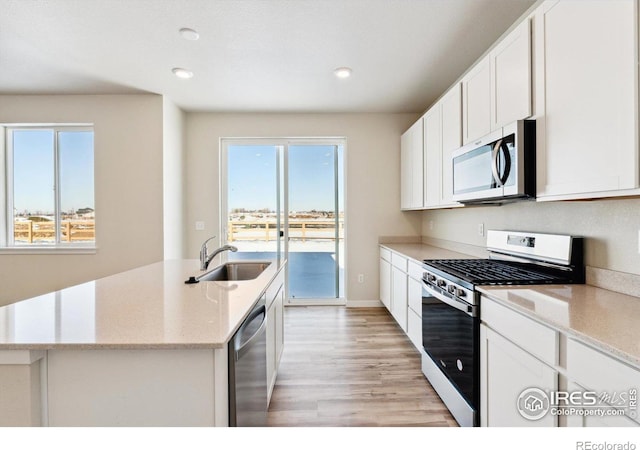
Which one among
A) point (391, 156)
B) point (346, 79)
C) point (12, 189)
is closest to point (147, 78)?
point (346, 79)

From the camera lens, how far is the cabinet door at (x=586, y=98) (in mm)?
1151

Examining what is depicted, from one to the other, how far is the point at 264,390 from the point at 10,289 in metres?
4.01

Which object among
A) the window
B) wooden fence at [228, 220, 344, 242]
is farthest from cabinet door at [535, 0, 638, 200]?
the window

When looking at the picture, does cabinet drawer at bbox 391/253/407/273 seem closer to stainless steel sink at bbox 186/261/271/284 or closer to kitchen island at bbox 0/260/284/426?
stainless steel sink at bbox 186/261/271/284

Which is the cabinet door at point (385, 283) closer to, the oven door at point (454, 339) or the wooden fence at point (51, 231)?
the oven door at point (454, 339)

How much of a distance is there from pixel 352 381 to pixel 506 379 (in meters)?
1.21

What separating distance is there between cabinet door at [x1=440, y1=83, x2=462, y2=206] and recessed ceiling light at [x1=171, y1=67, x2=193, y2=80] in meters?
2.40

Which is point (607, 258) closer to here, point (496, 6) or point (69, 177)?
point (496, 6)

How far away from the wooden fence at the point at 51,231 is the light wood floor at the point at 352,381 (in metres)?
2.76

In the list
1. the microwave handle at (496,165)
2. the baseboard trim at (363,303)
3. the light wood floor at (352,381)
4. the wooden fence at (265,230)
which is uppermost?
the microwave handle at (496,165)

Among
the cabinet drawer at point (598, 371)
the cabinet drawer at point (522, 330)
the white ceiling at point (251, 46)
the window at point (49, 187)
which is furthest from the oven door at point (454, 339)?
the window at point (49, 187)

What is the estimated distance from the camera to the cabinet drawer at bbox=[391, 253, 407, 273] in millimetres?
3066

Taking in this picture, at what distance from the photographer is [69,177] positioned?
386 cm

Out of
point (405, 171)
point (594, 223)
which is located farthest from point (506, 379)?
point (405, 171)
